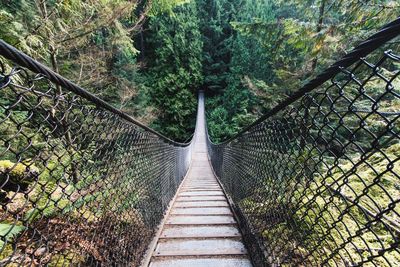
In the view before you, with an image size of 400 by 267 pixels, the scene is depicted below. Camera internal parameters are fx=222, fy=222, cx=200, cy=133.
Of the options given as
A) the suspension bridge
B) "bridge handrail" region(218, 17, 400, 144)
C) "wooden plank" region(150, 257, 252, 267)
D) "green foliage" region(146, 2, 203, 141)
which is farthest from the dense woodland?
"wooden plank" region(150, 257, 252, 267)

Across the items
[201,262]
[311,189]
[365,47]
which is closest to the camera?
[365,47]

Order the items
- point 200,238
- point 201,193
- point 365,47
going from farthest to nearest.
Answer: point 201,193 < point 200,238 < point 365,47

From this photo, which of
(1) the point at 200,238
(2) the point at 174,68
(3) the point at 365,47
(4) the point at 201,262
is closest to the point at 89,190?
(4) the point at 201,262

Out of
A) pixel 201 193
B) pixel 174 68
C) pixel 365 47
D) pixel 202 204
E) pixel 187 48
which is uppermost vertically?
pixel 187 48

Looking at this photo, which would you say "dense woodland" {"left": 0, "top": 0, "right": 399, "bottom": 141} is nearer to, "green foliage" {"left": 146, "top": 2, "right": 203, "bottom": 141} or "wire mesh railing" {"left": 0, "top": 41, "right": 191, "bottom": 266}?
"green foliage" {"left": 146, "top": 2, "right": 203, "bottom": 141}

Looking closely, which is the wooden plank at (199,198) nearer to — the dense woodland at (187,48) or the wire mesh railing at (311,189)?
the wire mesh railing at (311,189)

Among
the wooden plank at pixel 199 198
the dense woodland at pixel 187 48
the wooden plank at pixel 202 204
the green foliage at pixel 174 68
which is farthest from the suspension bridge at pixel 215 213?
the green foliage at pixel 174 68

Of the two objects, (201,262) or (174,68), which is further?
(174,68)

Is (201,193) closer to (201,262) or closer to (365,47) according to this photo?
(201,262)

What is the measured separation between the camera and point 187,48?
49.1 ft

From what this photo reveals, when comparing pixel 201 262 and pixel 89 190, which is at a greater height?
pixel 89 190

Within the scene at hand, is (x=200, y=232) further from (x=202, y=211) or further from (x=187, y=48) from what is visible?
(x=187, y=48)

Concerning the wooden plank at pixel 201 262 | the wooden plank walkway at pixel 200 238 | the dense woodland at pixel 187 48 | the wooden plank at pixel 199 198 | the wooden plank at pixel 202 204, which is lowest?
the wooden plank at pixel 201 262

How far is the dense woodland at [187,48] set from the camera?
286 cm
